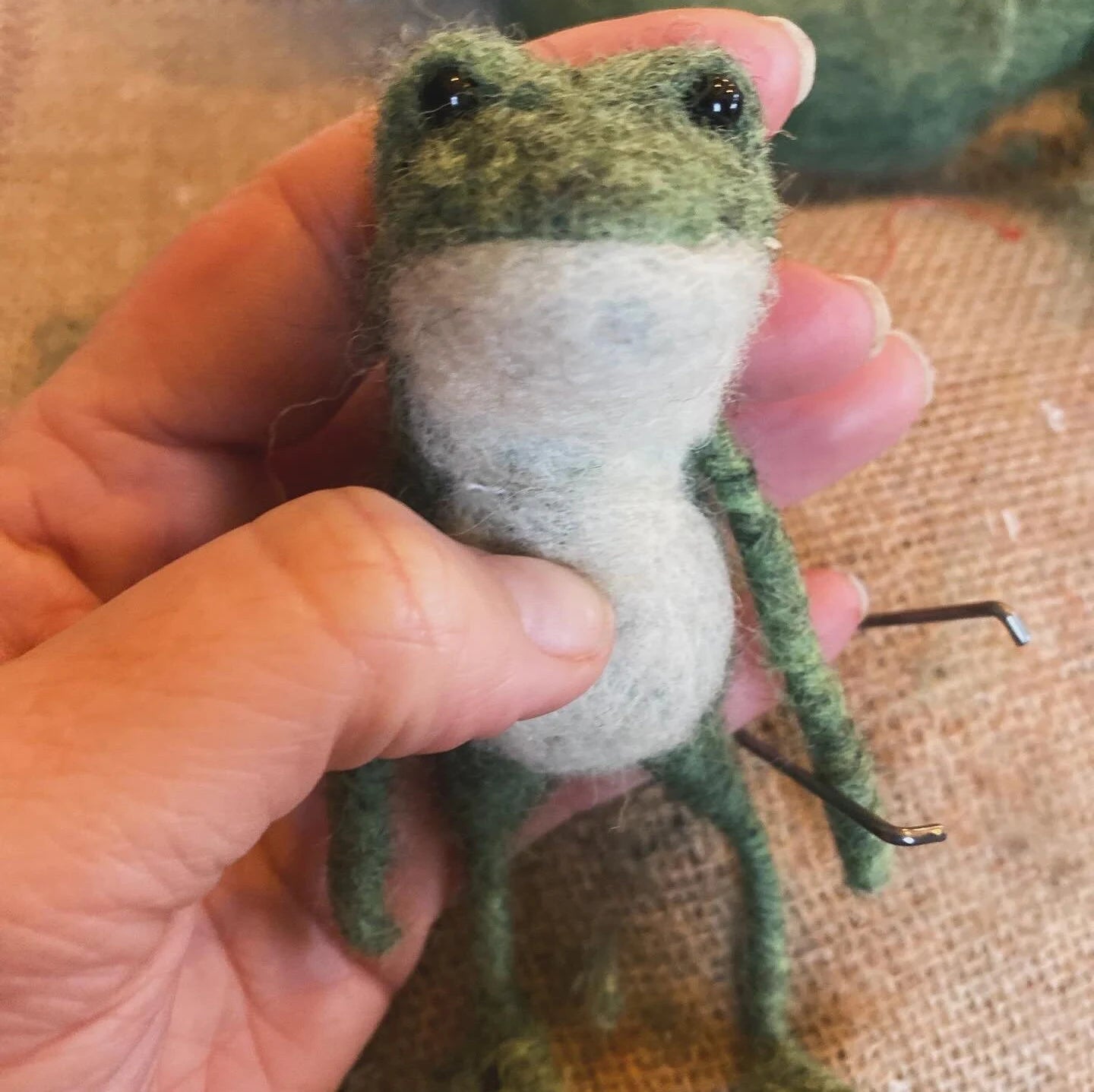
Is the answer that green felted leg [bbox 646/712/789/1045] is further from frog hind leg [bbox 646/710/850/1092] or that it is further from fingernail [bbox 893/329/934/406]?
fingernail [bbox 893/329/934/406]

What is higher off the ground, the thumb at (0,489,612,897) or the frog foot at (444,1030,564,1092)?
the thumb at (0,489,612,897)

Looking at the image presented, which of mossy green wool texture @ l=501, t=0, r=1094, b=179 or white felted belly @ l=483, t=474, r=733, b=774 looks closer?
white felted belly @ l=483, t=474, r=733, b=774

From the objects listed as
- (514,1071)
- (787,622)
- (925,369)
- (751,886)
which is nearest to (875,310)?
(925,369)

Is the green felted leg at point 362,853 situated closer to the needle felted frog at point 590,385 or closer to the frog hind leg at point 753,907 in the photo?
the needle felted frog at point 590,385

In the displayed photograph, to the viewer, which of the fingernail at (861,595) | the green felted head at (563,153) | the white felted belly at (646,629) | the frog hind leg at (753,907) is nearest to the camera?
the green felted head at (563,153)

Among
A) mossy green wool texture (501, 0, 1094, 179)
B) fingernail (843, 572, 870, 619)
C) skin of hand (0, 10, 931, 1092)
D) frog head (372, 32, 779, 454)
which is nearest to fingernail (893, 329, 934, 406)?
skin of hand (0, 10, 931, 1092)

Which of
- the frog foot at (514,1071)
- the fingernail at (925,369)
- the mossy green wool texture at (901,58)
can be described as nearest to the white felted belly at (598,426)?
the frog foot at (514,1071)
